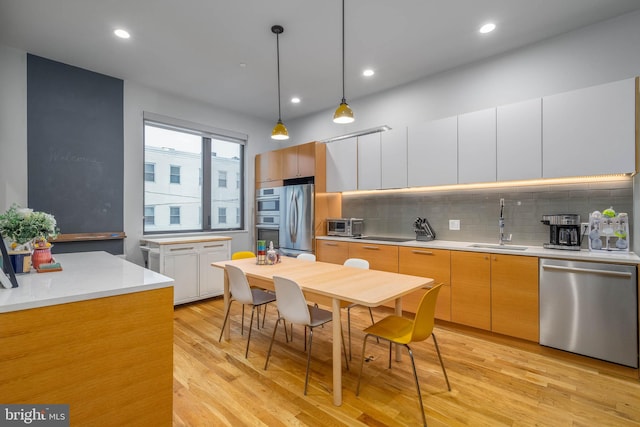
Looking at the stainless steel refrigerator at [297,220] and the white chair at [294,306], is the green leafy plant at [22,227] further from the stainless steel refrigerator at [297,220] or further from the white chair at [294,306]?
the stainless steel refrigerator at [297,220]

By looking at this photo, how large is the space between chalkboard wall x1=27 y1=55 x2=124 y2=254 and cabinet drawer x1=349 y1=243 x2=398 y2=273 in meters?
3.10

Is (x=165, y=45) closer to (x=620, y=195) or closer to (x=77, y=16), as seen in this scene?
(x=77, y=16)

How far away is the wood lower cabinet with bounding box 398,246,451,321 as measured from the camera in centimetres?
322

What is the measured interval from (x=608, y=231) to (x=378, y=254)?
216 cm

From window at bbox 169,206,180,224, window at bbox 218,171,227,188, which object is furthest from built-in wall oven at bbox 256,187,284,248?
window at bbox 169,206,180,224

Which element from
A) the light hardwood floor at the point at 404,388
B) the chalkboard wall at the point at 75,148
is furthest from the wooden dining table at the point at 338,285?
the chalkboard wall at the point at 75,148

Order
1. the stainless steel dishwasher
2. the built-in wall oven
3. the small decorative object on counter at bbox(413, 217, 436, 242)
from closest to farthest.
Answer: the stainless steel dishwasher
the small decorative object on counter at bbox(413, 217, 436, 242)
the built-in wall oven

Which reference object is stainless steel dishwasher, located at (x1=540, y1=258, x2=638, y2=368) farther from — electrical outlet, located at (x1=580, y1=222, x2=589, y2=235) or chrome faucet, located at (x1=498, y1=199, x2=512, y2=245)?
chrome faucet, located at (x1=498, y1=199, x2=512, y2=245)

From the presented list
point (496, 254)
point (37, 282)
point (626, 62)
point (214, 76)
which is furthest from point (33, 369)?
point (626, 62)

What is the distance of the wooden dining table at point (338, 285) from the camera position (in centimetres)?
193

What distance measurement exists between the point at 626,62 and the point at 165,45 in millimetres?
4362

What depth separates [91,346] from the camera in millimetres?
1338

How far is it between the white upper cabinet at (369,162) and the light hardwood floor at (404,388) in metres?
2.03

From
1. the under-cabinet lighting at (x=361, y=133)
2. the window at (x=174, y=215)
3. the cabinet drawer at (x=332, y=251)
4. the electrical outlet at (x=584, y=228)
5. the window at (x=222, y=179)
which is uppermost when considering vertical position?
the under-cabinet lighting at (x=361, y=133)
